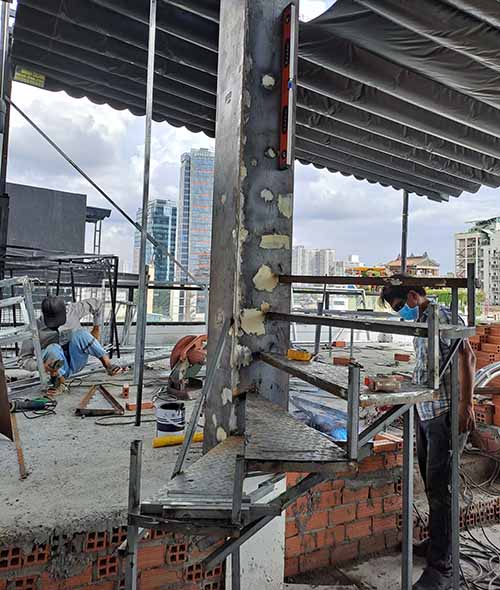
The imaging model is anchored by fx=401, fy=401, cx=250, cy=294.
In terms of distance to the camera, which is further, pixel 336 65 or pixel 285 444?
pixel 336 65

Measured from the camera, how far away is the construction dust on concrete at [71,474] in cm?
177

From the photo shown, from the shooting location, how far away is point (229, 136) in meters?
2.16

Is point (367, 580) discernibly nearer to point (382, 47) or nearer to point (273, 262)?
point (273, 262)

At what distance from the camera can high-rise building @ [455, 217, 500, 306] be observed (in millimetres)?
9914

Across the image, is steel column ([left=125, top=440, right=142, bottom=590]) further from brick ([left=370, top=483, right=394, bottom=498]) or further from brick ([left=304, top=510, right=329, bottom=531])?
brick ([left=370, top=483, right=394, bottom=498])

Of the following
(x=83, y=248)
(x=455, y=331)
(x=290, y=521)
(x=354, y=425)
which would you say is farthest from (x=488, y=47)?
(x=83, y=248)

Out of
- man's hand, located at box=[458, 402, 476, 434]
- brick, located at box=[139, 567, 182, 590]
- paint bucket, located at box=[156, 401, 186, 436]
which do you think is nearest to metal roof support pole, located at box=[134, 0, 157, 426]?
paint bucket, located at box=[156, 401, 186, 436]

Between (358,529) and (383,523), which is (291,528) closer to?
(358,529)

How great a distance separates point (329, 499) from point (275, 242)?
1.71m

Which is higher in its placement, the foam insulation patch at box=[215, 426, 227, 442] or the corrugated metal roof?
the corrugated metal roof

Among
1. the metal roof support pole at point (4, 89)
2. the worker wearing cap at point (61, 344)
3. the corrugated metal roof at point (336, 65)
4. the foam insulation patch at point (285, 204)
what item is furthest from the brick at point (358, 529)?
the metal roof support pole at point (4, 89)

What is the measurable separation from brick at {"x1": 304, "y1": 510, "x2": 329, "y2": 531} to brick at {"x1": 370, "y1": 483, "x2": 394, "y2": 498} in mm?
408

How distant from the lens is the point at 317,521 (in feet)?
8.31

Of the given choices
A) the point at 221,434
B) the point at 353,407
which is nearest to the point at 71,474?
the point at 221,434
